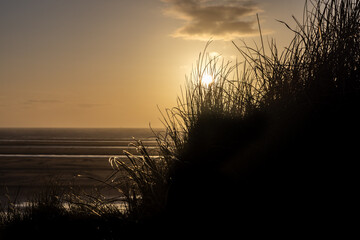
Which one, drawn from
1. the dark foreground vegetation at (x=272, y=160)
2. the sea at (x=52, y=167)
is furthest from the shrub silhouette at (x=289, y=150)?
the sea at (x=52, y=167)

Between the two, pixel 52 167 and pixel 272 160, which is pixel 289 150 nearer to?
pixel 272 160

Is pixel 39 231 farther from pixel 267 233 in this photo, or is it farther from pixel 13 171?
pixel 13 171

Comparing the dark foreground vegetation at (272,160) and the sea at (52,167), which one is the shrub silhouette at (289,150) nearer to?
the dark foreground vegetation at (272,160)

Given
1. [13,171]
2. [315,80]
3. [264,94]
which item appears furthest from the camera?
[13,171]

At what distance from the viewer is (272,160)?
3299 mm

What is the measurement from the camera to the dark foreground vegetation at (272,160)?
3.07m

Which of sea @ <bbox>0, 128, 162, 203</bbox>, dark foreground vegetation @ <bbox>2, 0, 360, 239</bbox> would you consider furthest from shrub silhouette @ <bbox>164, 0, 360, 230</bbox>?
sea @ <bbox>0, 128, 162, 203</bbox>

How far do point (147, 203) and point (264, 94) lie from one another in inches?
70.7

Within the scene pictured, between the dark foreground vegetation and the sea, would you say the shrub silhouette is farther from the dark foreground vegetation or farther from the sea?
the sea

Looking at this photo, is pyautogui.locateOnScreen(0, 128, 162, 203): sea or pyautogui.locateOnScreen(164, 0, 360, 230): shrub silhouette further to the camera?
pyautogui.locateOnScreen(0, 128, 162, 203): sea

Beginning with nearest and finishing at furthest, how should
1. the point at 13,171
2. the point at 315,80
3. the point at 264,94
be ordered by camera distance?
the point at 315,80, the point at 264,94, the point at 13,171

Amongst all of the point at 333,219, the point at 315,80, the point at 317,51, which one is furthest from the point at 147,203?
the point at 317,51

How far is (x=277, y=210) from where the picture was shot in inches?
122

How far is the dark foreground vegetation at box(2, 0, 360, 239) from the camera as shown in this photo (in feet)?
10.1
